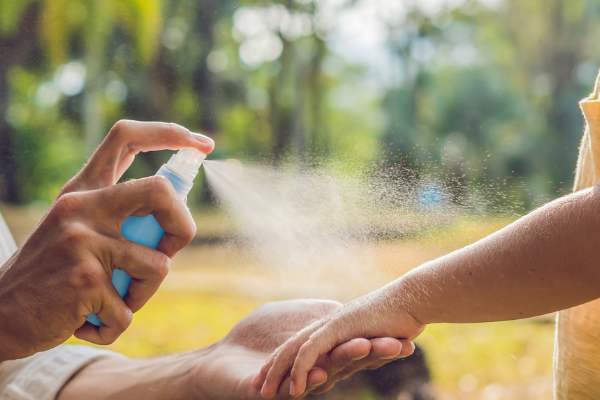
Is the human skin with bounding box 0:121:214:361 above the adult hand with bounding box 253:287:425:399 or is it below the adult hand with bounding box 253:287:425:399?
above

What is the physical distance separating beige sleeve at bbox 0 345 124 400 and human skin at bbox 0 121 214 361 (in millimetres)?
302

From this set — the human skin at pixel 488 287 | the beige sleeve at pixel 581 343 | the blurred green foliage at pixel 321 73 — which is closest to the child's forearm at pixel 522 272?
the human skin at pixel 488 287

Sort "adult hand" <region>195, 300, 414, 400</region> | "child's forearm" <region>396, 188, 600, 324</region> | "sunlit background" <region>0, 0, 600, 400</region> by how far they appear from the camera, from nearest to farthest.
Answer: "child's forearm" <region>396, 188, 600, 324</region>
"adult hand" <region>195, 300, 414, 400</region>
"sunlit background" <region>0, 0, 600, 400</region>

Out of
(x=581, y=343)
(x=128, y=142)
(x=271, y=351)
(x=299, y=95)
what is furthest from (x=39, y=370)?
(x=299, y=95)

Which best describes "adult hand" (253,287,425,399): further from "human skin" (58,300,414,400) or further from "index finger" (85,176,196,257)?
"index finger" (85,176,196,257)

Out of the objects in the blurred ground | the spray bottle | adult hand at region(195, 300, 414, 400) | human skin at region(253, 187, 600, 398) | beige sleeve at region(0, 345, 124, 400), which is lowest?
the blurred ground

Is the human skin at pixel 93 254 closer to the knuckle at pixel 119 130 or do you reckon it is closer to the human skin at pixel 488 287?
the knuckle at pixel 119 130

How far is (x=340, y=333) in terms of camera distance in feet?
2.32

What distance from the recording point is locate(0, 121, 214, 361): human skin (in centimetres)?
61

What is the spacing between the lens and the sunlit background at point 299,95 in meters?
3.20

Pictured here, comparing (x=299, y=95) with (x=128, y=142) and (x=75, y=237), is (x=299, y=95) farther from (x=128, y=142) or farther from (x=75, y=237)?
(x=75, y=237)

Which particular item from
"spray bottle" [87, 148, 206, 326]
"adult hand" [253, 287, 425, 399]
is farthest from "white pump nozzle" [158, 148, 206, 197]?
"adult hand" [253, 287, 425, 399]

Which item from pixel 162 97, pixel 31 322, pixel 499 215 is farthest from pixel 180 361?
pixel 162 97

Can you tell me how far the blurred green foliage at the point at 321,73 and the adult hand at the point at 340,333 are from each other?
10.5 ft
